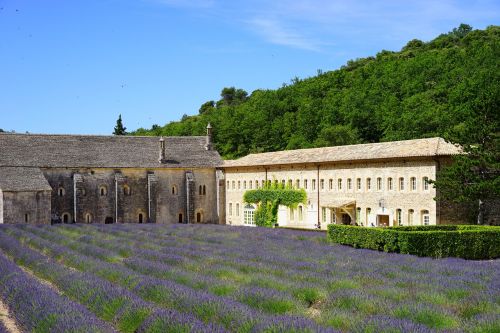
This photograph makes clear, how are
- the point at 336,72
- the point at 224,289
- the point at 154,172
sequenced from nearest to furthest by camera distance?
1. the point at 224,289
2. the point at 154,172
3. the point at 336,72

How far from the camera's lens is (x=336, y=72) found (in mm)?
79312

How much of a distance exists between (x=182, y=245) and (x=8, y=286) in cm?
1109

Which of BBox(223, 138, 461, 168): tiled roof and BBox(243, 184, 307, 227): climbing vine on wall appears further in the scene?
BBox(243, 184, 307, 227): climbing vine on wall

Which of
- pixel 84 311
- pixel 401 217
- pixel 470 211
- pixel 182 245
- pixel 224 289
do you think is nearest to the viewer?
pixel 84 311

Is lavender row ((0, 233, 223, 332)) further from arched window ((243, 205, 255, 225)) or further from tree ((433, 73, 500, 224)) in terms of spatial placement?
arched window ((243, 205, 255, 225))

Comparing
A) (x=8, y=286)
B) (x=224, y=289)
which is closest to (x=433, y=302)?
(x=224, y=289)

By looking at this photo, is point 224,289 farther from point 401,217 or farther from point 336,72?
point 336,72

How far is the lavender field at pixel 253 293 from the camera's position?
9.59m

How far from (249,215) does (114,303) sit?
3621 cm

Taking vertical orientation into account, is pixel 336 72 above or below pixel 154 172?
above

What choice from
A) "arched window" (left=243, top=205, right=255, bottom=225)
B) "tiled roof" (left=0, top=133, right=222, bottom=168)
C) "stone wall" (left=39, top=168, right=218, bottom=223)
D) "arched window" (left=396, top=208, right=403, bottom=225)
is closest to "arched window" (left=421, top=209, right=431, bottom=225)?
"arched window" (left=396, top=208, right=403, bottom=225)

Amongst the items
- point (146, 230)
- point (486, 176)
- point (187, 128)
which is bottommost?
point (146, 230)

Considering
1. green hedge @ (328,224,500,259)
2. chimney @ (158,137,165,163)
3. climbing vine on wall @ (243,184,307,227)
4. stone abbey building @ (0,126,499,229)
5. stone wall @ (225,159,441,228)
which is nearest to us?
green hedge @ (328,224,500,259)

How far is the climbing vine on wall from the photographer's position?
137ft
